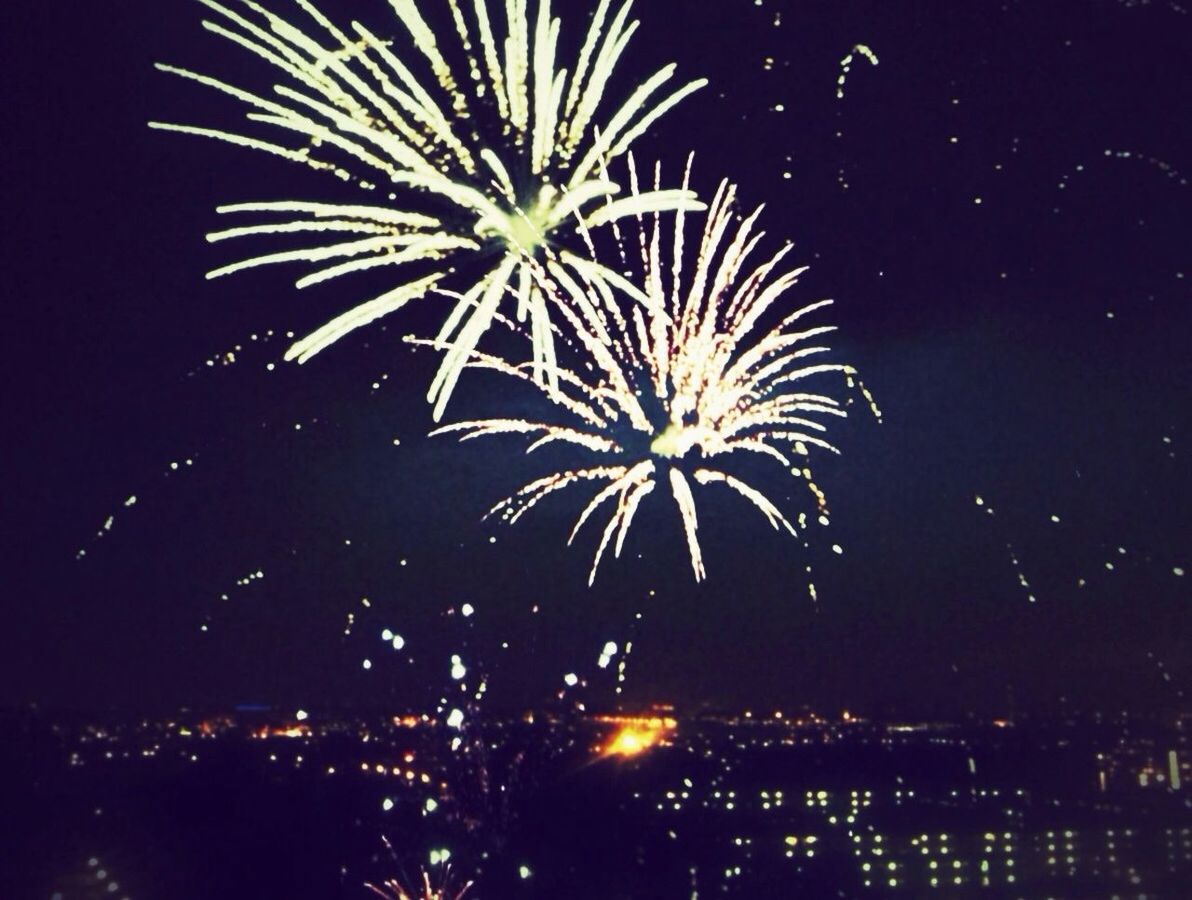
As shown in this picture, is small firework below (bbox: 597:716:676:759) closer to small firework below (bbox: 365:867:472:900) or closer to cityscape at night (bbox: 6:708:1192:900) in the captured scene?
cityscape at night (bbox: 6:708:1192:900)

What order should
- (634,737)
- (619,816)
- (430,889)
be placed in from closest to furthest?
(430,889) → (619,816) → (634,737)

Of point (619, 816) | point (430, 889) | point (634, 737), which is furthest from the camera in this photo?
point (634, 737)

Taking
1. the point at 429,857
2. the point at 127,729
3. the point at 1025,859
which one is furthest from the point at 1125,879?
the point at 127,729

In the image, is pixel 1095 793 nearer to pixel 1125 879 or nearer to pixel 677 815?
pixel 677 815

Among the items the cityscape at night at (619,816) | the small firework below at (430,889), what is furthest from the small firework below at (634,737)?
the small firework below at (430,889)

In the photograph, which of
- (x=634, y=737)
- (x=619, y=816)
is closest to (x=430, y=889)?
(x=619, y=816)

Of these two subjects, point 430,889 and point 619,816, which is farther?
point 619,816

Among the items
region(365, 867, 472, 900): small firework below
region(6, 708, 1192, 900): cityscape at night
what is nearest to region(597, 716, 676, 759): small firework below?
region(6, 708, 1192, 900): cityscape at night

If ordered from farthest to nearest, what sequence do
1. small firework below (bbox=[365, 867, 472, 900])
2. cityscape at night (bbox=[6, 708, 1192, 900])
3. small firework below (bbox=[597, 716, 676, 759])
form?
small firework below (bbox=[597, 716, 676, 759]), cityscape at night (bbox=[6, 708, 1192, 900]), small firework below (bbox=[365, 867, 472, 900])

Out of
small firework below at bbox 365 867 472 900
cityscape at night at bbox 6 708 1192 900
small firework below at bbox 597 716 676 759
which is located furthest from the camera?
small firework below at bbox 597 716 676 759

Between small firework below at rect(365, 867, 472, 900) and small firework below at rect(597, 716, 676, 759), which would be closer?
small firework below at rect(365, 867, 472, 900)

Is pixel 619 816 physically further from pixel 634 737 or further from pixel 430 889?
pixel 634 737

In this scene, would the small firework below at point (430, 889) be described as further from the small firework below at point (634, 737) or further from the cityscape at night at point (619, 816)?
the small firework below at point (634, 737)
